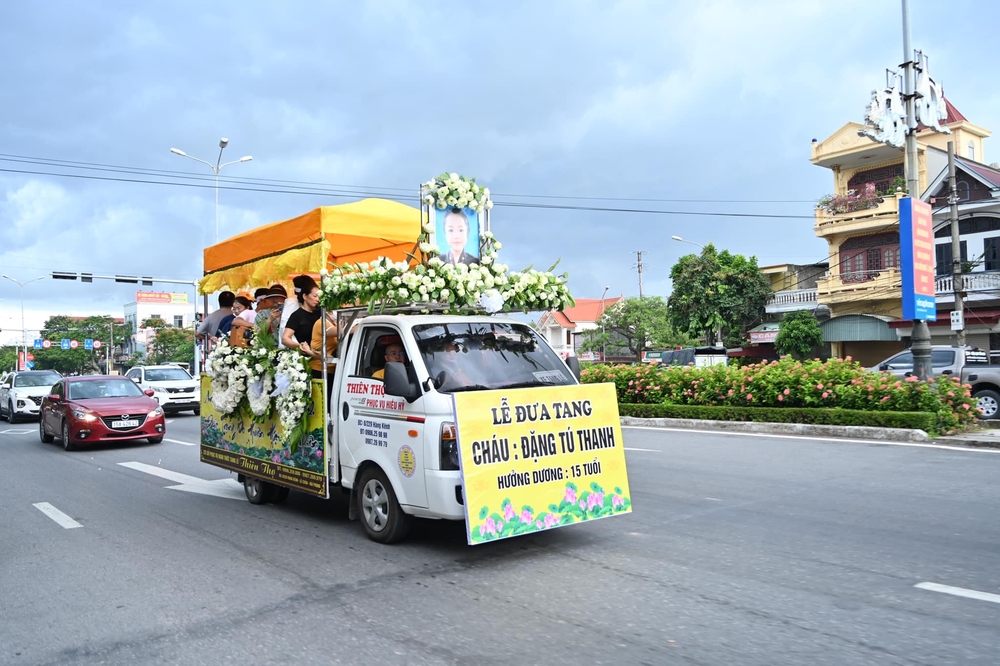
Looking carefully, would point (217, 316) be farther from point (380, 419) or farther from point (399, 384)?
point (399, 384)

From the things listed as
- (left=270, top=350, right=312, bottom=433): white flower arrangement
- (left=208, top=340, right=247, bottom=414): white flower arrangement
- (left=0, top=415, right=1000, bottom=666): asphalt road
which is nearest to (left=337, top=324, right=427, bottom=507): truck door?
(left=270, top=350, right=312, bottom=433): white flower arrangement

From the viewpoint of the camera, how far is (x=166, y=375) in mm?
23891

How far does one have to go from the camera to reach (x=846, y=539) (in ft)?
21.8

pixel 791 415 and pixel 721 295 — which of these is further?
pixel 721 295

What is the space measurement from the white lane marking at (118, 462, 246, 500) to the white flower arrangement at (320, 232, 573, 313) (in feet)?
12.1

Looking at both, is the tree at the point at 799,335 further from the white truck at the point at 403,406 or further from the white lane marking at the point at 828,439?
the white truck at the point at 403,406

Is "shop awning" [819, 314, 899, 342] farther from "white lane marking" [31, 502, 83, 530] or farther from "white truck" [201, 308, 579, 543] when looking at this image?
"white lane marking" [31, 502, 83, 530]

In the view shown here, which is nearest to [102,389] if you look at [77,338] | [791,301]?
[791,301]

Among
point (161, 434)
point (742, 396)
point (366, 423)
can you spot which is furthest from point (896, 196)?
point (366, 423)

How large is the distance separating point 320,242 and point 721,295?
114 feet

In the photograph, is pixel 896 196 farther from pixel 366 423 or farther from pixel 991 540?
pixel 366 423

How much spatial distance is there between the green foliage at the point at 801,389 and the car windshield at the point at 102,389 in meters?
11.0

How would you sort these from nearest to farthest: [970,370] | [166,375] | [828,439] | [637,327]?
[828,439]
[970,370]
[166,375]
[637,327]

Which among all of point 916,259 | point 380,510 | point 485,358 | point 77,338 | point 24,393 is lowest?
point 380,510
